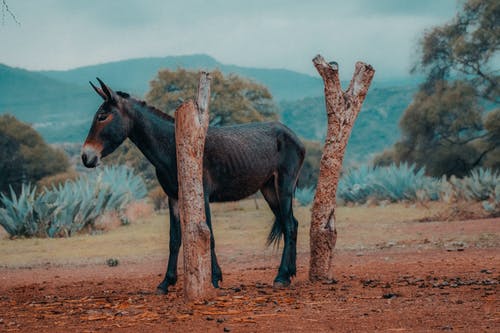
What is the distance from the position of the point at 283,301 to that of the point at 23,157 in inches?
1393

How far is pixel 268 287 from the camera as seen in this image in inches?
384

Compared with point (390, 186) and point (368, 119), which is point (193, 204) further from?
point (368, 119)

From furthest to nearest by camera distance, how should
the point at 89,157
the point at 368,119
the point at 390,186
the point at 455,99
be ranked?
the point at 368,119 < the point at 455,99 < the point at 390,186 < the point at 89,157

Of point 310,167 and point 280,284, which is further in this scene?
point 310,167

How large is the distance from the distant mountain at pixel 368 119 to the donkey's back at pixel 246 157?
11181cm

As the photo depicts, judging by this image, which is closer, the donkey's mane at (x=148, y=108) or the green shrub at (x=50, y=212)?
the donkey's mane at (x=148, y=108)

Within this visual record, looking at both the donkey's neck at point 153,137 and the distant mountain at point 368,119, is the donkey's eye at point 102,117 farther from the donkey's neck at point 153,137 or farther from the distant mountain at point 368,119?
the distant mountain at point 368,119

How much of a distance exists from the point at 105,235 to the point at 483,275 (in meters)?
11.6

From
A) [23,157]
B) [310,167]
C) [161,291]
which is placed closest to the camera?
[161,291]

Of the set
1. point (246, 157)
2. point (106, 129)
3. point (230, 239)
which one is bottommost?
point (230, 239)

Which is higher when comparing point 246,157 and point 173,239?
point 246,157

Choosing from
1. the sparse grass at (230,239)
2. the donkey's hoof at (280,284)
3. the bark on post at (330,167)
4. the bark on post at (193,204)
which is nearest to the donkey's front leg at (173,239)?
the bark on post at (193,204)

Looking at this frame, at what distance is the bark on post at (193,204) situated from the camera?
8359mm

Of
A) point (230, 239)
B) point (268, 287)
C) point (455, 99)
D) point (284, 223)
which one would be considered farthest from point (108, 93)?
point (455, 99)
